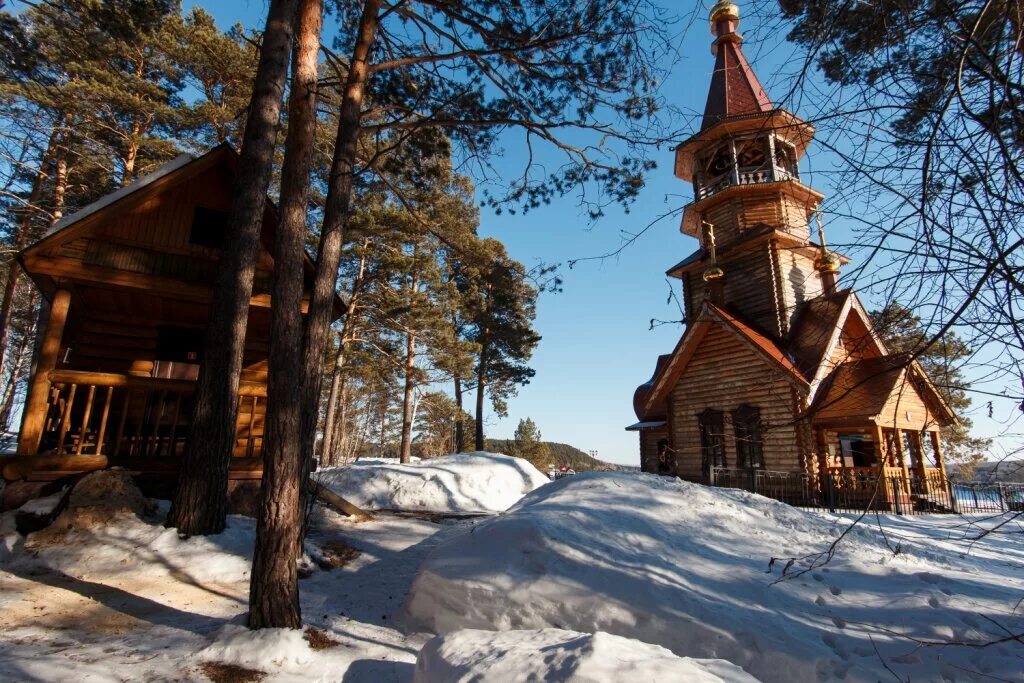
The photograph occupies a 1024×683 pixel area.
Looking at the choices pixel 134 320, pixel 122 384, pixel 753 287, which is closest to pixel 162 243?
pixel 134 320

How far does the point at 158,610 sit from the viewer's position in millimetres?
5270

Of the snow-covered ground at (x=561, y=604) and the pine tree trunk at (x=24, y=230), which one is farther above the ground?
the pine tree trunk at (x=24, y=230)

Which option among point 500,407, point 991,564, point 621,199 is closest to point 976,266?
point 621,199

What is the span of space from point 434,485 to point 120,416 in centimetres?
Result: 759

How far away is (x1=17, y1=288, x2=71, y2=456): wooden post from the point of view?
7695 mm

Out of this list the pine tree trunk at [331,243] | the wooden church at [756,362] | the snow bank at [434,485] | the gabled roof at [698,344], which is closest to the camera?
the pine tree trunk at [331,243]

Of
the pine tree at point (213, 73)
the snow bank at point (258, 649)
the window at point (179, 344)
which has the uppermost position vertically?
the pine tree at point (213, 73)

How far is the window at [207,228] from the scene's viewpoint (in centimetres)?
1024

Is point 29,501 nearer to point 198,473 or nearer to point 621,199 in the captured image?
point 198,473

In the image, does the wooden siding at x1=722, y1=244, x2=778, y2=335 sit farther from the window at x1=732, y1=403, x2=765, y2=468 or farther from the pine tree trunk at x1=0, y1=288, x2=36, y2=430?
the pine tree trunk at x1=0, y1=288, x2=36, y2=430

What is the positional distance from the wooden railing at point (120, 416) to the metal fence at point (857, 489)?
478 inches

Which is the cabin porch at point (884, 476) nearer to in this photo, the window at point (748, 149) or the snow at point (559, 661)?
the window at point (748, 149)

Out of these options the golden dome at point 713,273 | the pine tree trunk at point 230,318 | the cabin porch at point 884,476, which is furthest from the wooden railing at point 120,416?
the golden dome at point 713,273

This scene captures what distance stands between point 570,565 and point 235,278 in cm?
637
